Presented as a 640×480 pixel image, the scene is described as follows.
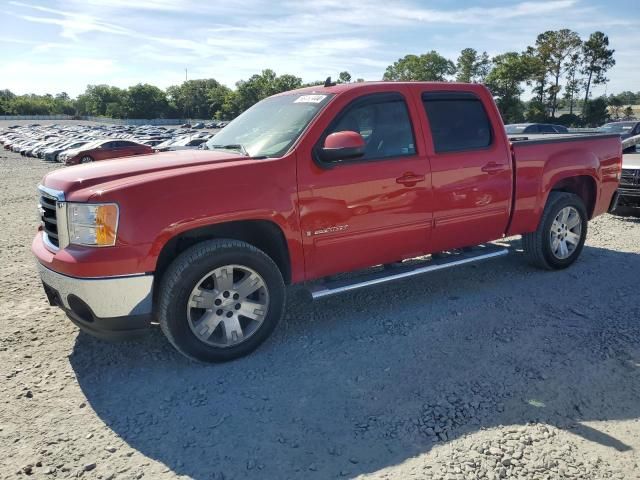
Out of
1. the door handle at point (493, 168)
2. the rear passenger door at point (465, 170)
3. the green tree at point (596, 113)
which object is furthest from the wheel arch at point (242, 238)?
the green tree at point (596, 113)

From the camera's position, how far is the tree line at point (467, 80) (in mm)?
65438

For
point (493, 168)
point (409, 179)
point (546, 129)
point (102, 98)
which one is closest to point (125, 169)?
point (409, 179)

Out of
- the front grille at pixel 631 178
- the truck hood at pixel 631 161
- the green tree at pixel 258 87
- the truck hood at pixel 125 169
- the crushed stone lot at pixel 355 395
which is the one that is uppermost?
the green tree at pixel 258 87

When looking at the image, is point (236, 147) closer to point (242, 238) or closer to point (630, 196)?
point (242, 238)

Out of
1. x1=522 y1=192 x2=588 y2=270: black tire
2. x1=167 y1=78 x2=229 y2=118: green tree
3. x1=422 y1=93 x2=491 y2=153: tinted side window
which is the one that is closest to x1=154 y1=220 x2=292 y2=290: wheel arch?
x1=422 y1=93 x2=491 y2=153: tinted side window

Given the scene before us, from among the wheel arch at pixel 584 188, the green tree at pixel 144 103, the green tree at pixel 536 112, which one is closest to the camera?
the wheel arch at pixel 584 188

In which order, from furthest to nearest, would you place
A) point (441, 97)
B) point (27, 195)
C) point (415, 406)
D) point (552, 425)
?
1. point (27, 195)
2. point (441, 97)
3. point (415, 406)
4. point (552, 425)

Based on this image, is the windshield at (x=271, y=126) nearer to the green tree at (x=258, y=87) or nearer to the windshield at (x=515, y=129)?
the windshield at (x=515, y=129)

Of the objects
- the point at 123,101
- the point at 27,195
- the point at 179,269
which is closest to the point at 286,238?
the point at 179,269

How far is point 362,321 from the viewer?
443 cm

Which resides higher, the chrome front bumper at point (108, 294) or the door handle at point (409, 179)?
the door handle at point (409, 179)

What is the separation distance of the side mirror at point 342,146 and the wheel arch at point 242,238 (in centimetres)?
67

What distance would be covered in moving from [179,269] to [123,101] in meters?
146

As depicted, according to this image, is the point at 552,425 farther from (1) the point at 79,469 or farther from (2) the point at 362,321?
(1) the point at 79,469
